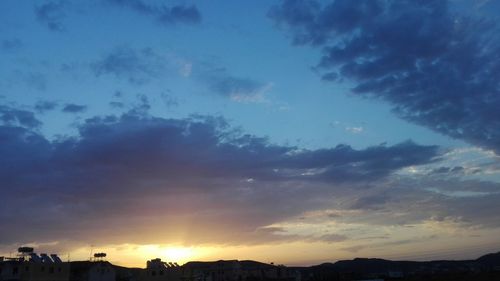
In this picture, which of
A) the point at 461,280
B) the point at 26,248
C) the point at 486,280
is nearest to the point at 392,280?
the point at 461,280

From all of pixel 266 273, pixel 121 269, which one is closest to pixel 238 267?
pixel 266 273

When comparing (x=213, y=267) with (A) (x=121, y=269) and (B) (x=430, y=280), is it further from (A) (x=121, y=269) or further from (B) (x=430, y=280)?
(B) (x=430, y=280)

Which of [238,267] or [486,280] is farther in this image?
[238,267]

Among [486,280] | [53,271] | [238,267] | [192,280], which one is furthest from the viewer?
[238,267]

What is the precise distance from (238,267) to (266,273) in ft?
64.0

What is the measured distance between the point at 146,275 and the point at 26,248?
2424 cm

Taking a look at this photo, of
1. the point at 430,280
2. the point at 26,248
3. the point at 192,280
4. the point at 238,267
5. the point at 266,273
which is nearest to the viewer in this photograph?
the point at 26,248

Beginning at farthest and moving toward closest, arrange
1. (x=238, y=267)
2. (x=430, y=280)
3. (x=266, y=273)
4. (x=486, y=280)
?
(x=266, y=273) → (x=238, y=267) → (x=430, y=280) → (x=486, y=280)

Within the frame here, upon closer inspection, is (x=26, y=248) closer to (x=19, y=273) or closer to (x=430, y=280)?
(x=19, y=273)

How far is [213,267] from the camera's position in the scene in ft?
519

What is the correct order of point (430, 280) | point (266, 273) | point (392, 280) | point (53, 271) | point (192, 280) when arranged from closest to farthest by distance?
point (53, 271) → point (192, 280) → point (430, 280) → point (392, 280) → point (266, 273)

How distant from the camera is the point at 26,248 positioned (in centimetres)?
9575

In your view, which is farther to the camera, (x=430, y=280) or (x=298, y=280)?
(x=298, y=280)

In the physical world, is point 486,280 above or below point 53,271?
below
